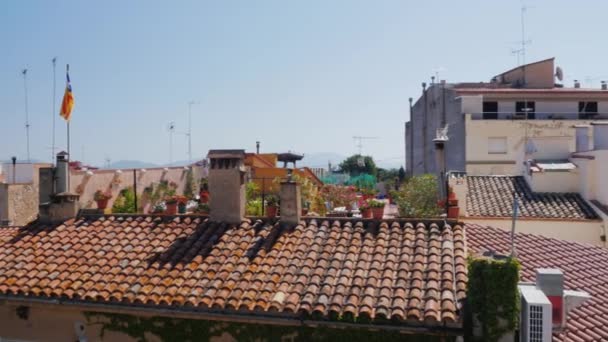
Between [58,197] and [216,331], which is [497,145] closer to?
[58,197]

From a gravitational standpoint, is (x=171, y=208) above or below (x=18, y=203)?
above

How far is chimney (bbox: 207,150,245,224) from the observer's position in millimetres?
11578

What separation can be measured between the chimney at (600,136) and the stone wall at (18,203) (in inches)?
1047

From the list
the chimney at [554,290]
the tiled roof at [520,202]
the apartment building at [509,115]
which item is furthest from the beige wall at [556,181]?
the chimney at [554,290]

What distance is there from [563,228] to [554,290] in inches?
506

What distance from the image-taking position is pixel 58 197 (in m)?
12.4

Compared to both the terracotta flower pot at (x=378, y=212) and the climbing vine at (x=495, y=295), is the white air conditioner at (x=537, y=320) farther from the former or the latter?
the terracotta flower pot at (x=378, y=212)

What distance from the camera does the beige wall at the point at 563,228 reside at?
789 inches

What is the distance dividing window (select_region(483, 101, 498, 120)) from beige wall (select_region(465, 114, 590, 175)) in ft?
4.87

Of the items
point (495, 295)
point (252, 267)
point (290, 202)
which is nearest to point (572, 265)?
point (495, 295)

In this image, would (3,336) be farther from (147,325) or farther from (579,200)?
(579,200)

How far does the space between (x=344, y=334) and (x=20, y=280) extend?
5.94 meters

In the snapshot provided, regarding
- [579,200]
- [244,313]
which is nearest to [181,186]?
[579,200]

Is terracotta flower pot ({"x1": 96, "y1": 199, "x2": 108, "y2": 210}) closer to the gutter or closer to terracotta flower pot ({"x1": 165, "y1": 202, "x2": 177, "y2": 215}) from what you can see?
terracotta flower pot ({"x1": 165, "y1": 202, "x2": 177, "y2": 215})
